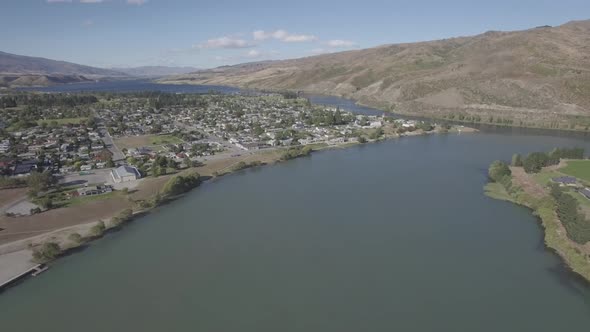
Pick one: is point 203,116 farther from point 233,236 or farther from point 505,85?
point 505,85

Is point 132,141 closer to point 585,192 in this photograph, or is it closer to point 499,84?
point 585,192

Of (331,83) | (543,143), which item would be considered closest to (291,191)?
(543,143)

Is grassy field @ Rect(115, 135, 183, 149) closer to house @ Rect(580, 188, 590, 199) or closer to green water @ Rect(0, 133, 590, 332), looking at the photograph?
green water @ Rect(0, 133, 590, 332)

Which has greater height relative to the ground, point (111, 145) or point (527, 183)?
point (527, 183)

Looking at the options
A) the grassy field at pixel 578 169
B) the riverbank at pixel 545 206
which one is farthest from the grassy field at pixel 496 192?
the grassy field at pixel 578 169

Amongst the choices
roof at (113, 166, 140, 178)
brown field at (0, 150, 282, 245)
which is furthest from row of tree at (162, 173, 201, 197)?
roof at (113, 166, 140, 178)

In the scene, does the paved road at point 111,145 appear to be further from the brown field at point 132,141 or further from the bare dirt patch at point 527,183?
the bare dirt patch at point 527,183

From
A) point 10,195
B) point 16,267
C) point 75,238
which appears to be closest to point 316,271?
point 75,238
